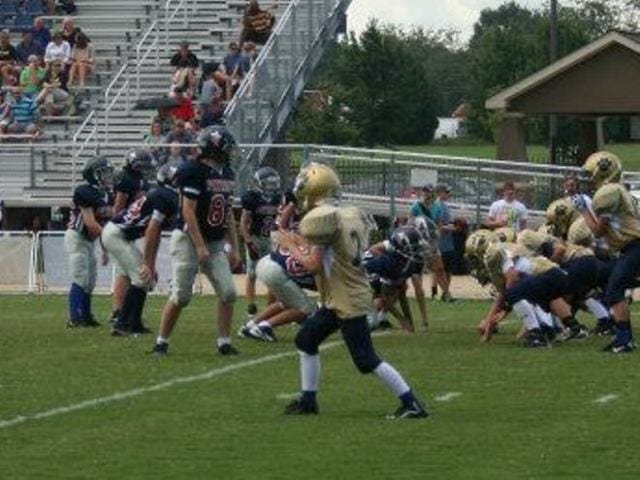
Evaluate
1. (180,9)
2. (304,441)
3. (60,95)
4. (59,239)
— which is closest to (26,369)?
(304,441)

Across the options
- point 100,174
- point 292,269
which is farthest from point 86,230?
point 292,269

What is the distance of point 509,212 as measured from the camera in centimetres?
2658

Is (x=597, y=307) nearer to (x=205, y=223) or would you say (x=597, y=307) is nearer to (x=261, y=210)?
(x=205, y=223)

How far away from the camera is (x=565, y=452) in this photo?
11906mm

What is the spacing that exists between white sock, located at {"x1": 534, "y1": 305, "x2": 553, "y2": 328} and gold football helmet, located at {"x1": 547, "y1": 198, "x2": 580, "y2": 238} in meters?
1.05

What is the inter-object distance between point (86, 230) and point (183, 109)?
13.4 meters

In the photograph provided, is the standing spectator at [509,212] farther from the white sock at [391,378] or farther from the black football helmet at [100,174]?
the white sock at [391,378]

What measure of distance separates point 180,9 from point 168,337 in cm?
2107

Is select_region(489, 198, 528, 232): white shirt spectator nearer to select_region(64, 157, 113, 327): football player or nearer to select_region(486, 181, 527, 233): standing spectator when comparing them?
select_region(486, 181, 527, 233): standing spectator

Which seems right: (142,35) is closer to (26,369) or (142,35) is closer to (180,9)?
(180,9)

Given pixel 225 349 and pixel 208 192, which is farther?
pixel 225 349

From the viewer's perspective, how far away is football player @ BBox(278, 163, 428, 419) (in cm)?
1319

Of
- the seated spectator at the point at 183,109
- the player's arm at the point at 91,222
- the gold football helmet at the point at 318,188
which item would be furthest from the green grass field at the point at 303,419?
the seated spectator at the point at 183,109

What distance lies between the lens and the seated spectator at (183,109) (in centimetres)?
3384
